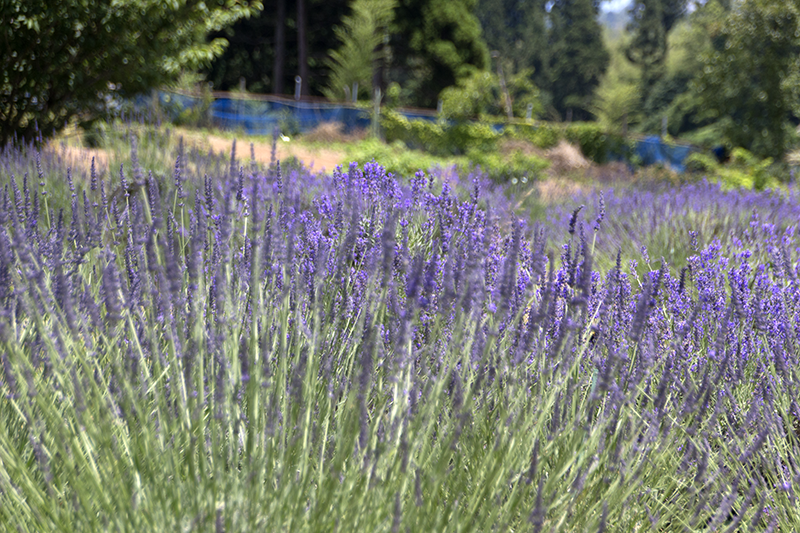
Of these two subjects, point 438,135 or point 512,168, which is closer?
point 512,168

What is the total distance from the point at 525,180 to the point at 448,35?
16917mm

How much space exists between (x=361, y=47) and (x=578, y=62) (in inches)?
1010

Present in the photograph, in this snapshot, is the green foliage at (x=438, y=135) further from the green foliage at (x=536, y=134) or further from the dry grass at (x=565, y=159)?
the dry grass at (x=565, y=159)

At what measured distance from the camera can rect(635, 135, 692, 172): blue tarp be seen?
58.1ft

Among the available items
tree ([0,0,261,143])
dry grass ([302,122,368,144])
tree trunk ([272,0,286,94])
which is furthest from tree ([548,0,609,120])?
tree ([0,0,261,143])

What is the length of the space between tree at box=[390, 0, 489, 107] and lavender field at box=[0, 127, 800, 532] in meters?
22.1

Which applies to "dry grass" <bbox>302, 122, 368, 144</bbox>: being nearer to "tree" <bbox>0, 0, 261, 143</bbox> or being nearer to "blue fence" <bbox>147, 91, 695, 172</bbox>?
"blue fence" <bbox>147, 91, 695, 172</bbox>

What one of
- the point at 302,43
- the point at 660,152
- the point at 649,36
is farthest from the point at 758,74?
the point at 649,36

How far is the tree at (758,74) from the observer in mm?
15094

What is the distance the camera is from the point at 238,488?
1092 mm

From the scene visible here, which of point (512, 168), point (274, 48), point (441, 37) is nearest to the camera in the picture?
point (512, 168)

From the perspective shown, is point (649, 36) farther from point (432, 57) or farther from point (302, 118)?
point (302, 118)

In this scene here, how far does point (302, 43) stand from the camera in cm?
2355

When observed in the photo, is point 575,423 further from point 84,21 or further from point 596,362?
point 84,21
